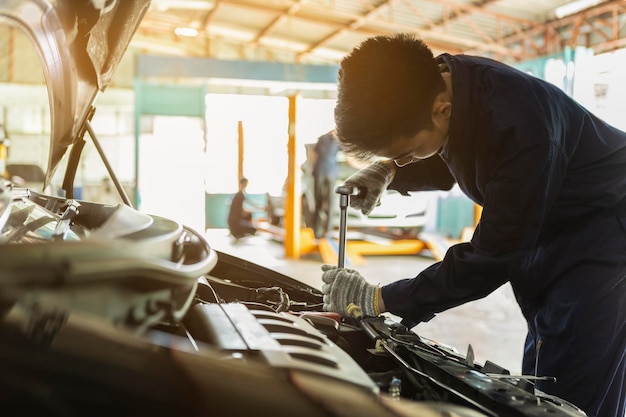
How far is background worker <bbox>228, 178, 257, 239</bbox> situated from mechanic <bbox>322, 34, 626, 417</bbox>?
21.2 ft

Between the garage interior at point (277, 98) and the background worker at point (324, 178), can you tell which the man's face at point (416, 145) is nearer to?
the garage interior at point (277, 98)

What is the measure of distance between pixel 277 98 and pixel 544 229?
758 centimetres

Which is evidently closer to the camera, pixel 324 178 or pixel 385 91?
pixel 385 91

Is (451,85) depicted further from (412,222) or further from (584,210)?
(412,222)

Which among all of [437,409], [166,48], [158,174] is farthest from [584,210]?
[166,48]

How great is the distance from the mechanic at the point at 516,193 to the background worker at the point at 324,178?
5627 mm

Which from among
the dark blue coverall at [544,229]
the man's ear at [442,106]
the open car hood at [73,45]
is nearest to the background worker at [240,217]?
the open car hood at [73,45]

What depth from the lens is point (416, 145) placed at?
134cm

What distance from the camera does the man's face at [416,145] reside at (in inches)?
51.4

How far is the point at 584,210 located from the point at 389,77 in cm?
62

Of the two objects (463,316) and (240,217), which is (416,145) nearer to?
(463,316)

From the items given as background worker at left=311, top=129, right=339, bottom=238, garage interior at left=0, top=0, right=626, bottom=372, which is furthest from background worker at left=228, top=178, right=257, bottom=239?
background worker at left=311, top=129, right=339, bottom=238

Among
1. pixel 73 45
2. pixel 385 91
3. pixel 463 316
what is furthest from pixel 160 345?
pixel 463 316

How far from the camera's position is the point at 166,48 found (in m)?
14.0
